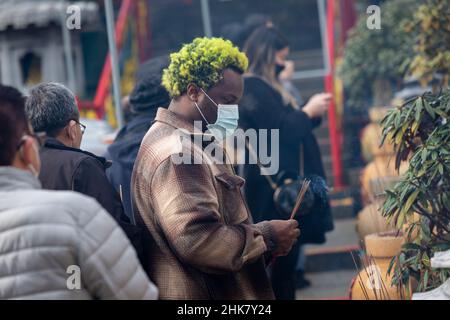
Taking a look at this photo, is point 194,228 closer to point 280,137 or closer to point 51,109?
point 51,109

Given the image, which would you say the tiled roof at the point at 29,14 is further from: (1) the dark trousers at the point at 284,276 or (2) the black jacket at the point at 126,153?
(2) the black jacket at the point at 126,153

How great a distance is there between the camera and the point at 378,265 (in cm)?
604

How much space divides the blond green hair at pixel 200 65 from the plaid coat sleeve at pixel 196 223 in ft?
1.75

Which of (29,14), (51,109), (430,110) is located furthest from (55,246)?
(29,14)

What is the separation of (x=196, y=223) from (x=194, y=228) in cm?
A: 2

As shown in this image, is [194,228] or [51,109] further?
[51,109]

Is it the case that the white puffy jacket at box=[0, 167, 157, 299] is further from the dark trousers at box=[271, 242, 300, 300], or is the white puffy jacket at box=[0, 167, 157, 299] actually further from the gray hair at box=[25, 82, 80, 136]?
the dark trousers at box=[271, 242, 300, 300]

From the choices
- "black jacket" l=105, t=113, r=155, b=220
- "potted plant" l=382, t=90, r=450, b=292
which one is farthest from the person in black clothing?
"potted plant" l=382, t=90, r=450, b=292

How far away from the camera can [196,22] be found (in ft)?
48.1

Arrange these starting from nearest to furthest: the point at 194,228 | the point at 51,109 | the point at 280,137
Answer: the point at 194,228, the point at 51,109, the point at 280,137

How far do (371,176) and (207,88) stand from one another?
15.2 ft

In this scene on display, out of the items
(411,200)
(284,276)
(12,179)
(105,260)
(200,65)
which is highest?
(200,65)

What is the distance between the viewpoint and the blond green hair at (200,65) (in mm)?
4859
